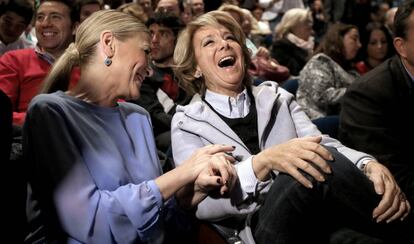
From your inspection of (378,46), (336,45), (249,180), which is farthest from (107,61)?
(378,46)

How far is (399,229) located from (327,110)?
2.48 metres

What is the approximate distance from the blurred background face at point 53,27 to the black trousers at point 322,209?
5.96 feet

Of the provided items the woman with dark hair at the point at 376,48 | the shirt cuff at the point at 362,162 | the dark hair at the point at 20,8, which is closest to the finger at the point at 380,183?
the shirt cuff at the point at 362,162

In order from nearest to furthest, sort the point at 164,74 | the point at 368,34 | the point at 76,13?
the point at 76,13
the point at 164,74
the point at 368,34

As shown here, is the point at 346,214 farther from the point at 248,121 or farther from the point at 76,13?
the point at 76,13

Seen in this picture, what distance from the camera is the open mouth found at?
2.57 meters

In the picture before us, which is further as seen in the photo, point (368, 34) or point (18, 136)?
point (368, 34)

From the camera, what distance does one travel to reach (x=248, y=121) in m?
2.51

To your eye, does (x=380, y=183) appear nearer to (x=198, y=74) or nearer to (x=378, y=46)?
(x=198, y=74)

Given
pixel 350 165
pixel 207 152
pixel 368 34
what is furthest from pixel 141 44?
pixel 368 34

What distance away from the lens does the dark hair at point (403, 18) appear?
2.75 metres

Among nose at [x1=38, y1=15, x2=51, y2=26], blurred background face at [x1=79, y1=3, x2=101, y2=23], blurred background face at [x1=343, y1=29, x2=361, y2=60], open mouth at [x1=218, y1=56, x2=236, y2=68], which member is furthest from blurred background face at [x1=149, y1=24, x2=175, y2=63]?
open mouth at [x1=218, y1=56, x2=236, y2=68]

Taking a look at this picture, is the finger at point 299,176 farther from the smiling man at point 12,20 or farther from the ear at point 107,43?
the smiling man at point 12,20

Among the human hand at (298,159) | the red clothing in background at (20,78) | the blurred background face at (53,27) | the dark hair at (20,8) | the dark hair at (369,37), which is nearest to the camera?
the human hand at (298,159)
